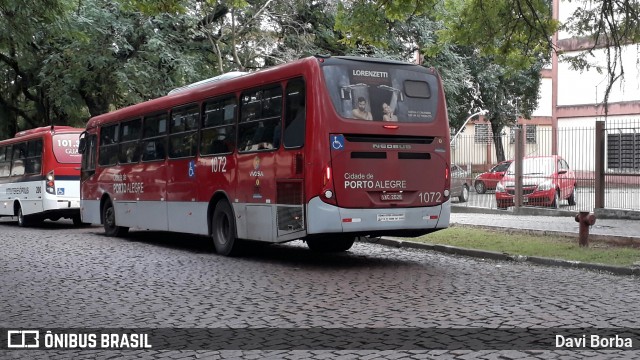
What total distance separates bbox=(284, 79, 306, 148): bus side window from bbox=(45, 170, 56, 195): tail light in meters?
12.7

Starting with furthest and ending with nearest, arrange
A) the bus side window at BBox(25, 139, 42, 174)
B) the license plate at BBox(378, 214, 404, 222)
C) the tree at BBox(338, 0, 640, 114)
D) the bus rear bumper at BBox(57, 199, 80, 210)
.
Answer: the bus side window at BBox(25, 139, 42, 174) < the bus rear bumper at BBox(57, 199, 80, 210) < the tree at BBox(338, 0, 640, 114) < the license plate at BBox(378, 214, 404, 222)

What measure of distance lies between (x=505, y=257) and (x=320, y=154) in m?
3.85

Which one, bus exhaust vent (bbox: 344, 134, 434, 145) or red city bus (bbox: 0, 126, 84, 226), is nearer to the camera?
bus exhaust vent (bbox: 344, 134, 434, 145)

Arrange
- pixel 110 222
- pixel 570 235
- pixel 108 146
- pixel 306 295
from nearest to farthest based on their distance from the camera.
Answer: pixel 306 295 → pixel 570 235 → pixel 108 146 → pixel 110 222

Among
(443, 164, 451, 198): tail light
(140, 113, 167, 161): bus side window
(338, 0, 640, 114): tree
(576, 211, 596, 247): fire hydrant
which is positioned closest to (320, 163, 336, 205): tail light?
(443, 164, 451, 198): tail light

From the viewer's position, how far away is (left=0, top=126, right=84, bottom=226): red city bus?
882 inches

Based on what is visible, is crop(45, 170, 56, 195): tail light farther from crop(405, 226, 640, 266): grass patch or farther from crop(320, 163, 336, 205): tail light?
crop(320, 163, 336, 205): tail light

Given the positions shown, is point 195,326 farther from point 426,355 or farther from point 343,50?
point 343,50

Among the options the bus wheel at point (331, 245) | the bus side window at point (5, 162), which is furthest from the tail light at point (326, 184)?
the bus side window at point (5, 162)

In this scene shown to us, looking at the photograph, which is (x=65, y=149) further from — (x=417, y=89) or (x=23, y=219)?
(x=417, y=89)

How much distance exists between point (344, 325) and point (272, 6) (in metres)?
22.6

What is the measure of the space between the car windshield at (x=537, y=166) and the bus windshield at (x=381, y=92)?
8.82 m

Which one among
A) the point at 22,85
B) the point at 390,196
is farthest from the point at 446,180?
the point at 22,85

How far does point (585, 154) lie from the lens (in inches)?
750
